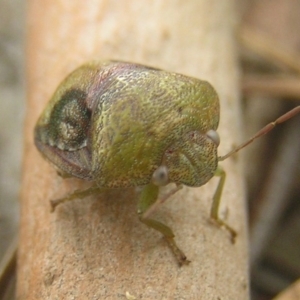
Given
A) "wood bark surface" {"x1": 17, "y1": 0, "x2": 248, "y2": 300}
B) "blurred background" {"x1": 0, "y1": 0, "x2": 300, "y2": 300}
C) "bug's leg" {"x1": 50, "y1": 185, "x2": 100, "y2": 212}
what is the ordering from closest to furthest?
"wood bark surface" {"x1": 17, "y1": 0, "x2": 248, "y2": 300}, "bug's leg" {"x1": 50, "y1": 185, "x2": 100, "y2": 212}, "blurred background" {"x1": 0, "y1": 0, "x2": 300, "y2": 300}

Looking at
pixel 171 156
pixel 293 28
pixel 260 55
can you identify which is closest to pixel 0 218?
pixel 171 156

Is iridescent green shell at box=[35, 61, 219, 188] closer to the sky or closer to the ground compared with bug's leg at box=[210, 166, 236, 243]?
closer to the sky

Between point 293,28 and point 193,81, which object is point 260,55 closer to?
point 293,28

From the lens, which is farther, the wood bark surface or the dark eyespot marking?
the dark eyespot marking

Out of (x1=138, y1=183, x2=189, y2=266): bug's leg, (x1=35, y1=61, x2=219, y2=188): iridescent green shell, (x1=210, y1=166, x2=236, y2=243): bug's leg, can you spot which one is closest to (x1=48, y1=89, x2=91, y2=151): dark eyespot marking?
(x1=35, y1=61, x2=219, y2=188): iridescent green shell

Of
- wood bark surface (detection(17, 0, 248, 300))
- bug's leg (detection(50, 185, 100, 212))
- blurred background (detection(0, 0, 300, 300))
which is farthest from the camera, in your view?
blurred background (detection(0, 0, 300, 300))

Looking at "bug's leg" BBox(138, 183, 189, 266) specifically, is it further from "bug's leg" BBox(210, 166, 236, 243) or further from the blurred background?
the blurred background

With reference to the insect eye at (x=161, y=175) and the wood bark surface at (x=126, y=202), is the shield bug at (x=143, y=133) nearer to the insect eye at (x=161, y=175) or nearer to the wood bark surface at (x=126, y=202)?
the insect eye at (x=161, y=175)

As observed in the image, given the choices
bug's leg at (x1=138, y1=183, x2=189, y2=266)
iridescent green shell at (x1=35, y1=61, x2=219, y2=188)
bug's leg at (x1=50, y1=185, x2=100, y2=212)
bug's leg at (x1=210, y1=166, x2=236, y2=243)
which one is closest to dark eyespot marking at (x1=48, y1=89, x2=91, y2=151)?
iridescent green shell at (x1=35, y1=61, x2=219, y2=188)
